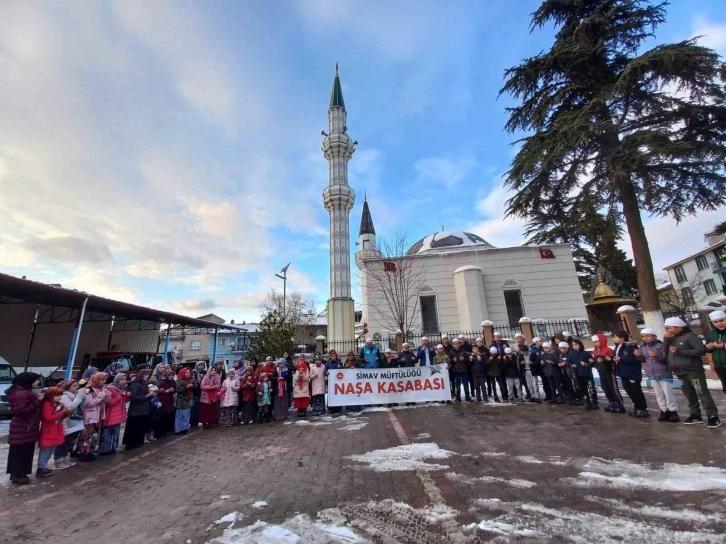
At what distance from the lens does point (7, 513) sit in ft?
12.4

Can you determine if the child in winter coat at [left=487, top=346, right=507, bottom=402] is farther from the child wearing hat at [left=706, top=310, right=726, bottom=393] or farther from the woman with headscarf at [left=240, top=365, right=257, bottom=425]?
the woman with headscarf at [left=240, top=365, right=257, bottom=425]

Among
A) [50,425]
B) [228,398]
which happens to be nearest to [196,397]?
[228,398]

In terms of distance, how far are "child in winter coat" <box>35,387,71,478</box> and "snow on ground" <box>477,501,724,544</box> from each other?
6078 mm

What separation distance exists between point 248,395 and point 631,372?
8.19 metres

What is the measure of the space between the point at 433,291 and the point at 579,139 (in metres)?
13.2

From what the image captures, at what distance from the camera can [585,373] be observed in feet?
25.8

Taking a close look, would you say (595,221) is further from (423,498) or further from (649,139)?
(423,498)

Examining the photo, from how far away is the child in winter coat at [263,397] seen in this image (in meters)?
8.64

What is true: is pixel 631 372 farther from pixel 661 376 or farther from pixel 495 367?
pixel 495 367

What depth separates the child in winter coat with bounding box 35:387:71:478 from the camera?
5.18m

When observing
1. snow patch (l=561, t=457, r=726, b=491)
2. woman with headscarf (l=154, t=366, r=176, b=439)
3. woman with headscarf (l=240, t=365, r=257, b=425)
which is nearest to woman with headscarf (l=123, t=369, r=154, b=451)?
woman with headscarf (l=154, t=366, r=176, b=439)

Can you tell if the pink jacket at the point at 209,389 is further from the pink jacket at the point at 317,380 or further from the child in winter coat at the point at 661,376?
the child in winter coat at the point at 661,376

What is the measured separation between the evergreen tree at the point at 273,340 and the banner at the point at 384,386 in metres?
13.1

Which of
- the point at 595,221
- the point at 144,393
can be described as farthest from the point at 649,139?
the point at 144,393
